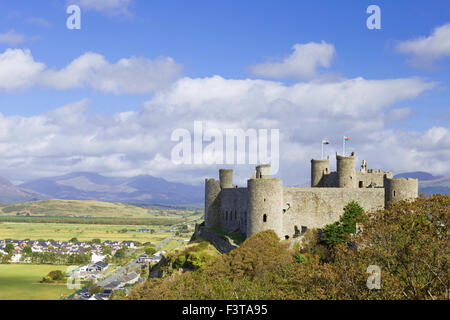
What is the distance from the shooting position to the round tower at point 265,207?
48594 mm

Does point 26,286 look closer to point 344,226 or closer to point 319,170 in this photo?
point 319,170

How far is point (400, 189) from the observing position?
51406 mm

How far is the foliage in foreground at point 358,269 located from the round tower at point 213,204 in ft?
52.6

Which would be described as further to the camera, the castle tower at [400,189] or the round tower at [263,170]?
the round tower at [263,170]

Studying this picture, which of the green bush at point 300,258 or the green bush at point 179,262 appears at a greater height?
the green bush at point 300,258

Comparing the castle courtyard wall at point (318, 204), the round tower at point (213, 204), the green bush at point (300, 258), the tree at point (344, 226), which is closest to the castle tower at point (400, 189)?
the castle courtyard wall at point (318, 204)

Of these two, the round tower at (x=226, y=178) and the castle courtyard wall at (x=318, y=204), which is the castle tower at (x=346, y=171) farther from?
the round tower at (x=226, y=178)

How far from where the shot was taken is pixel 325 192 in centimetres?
5172

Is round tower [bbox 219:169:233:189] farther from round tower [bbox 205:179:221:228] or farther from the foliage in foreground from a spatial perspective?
the foliage in foreground

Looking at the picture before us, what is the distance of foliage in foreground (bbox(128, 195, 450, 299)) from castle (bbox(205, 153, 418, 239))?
4250 millimetres

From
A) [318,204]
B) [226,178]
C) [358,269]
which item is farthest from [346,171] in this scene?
[358,269]

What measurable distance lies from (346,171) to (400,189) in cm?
623
